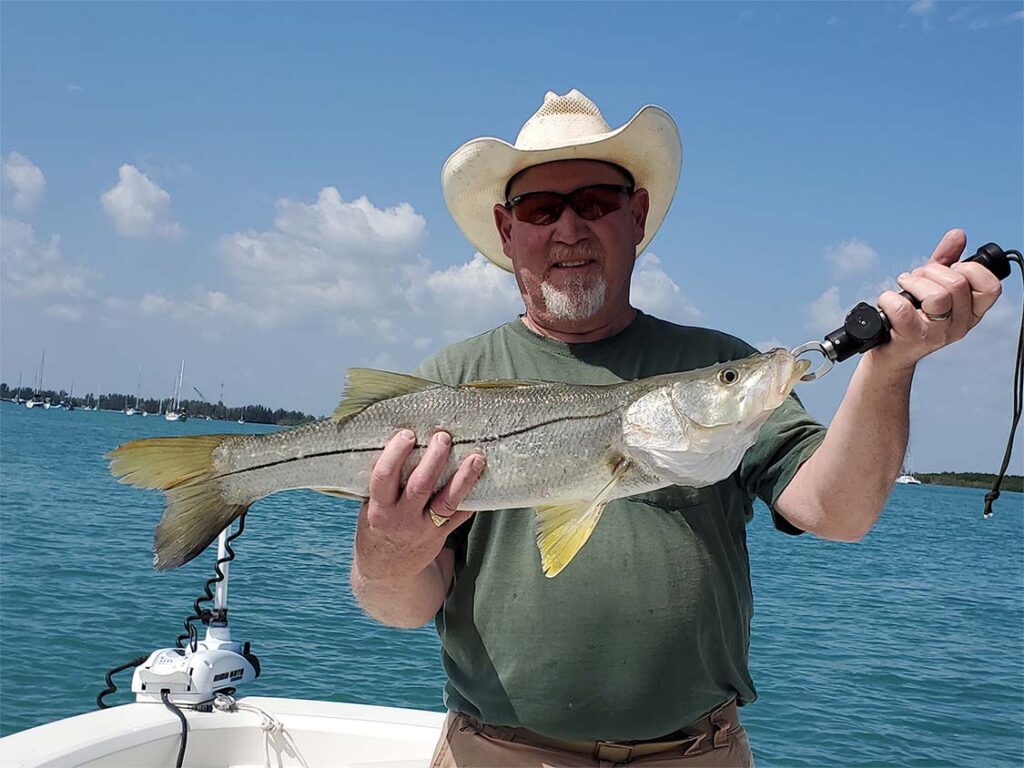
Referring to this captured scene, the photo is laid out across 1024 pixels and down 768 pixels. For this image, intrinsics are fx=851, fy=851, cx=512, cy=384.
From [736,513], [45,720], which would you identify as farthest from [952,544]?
[736,513]

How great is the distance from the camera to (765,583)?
86.2 ft

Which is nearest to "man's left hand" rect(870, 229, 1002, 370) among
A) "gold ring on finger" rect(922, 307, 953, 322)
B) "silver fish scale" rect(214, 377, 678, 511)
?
"gold ring on finger" rect(922, 307, 953, 322)

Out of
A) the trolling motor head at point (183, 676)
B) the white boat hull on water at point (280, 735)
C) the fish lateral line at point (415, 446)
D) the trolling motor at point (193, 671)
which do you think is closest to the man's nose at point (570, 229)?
the fish lateral line at point (415, 446)

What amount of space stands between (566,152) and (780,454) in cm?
161

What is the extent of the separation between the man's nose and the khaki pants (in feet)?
6.29

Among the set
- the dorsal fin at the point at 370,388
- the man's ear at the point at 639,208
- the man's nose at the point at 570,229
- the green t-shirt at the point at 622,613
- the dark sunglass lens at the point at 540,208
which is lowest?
the green t-shirt at the point at 622,613

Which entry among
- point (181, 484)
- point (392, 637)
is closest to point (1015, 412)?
point (181, 484)

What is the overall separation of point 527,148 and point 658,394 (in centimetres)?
156

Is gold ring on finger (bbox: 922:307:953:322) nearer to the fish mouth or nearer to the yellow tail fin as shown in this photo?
the fish mouth

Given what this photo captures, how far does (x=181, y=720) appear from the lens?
5.07 meters

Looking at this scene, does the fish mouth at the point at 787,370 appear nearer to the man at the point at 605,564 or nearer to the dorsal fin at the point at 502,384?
the man at the point at 605,564

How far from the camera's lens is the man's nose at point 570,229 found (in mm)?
3539

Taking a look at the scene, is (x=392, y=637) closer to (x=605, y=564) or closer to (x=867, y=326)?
(x=605, y=564)

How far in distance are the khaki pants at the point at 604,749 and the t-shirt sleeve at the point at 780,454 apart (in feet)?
2.59
